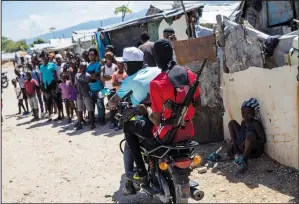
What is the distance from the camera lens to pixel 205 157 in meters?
5.57

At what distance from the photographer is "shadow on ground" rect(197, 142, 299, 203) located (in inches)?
167

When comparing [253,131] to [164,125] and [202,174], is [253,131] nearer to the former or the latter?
[202,174]

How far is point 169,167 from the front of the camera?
3.54 metres

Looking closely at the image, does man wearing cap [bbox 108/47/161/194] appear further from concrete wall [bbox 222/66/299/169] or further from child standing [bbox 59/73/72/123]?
child standing [bbox 59/73/72/123]

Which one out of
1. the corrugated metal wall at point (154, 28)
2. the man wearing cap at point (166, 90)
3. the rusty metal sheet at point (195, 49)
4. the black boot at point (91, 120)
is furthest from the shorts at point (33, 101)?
the man wearing cap at point (166, 90)

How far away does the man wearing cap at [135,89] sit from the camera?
3840mm

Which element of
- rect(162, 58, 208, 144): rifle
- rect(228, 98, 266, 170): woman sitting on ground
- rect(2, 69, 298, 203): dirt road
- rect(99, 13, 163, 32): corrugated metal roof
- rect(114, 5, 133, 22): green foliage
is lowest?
rect(2, 69, 298, 203): dirt road

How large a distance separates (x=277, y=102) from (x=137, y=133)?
6.36 feet

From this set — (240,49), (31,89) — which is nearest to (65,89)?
(31,89)

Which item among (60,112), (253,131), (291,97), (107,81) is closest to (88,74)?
(107,81)

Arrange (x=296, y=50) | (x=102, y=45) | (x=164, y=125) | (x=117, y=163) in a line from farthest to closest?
(x=102, y=45) < (x=117, y=163) < (x=296, y=50) < (x=164, y=125)

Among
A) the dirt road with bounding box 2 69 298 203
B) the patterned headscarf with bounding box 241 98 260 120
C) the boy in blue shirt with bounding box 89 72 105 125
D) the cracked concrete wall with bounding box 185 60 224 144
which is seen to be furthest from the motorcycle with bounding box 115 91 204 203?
the boy in blue shirt with bounding box 89 72 105 125

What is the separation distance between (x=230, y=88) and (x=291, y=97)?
4.49ft

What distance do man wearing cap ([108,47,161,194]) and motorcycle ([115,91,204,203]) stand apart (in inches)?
3.2
